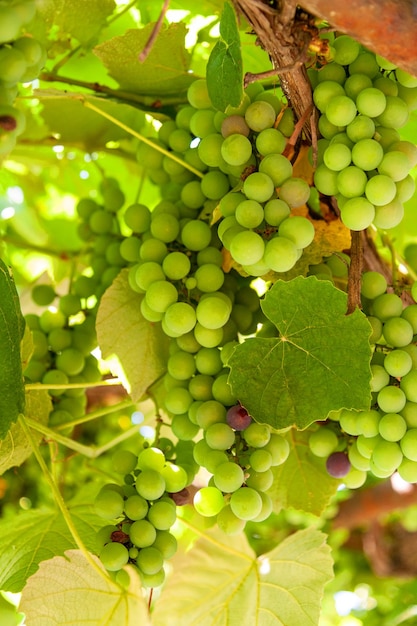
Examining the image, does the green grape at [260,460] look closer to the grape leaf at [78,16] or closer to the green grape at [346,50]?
the green grape at [346,50]

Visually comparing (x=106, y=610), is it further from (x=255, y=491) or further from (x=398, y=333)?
(x=398, y=333)

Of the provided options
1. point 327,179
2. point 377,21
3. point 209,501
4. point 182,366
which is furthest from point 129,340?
point 377,21

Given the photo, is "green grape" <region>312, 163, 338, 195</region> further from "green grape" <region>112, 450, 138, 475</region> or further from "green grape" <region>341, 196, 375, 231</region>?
"green grape" <region>112, 450, 138, 475</region>

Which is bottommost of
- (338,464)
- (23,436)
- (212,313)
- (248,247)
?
(23,436)

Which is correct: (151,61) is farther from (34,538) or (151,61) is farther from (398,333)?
(34,538)

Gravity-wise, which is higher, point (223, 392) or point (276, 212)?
point (276, 212)

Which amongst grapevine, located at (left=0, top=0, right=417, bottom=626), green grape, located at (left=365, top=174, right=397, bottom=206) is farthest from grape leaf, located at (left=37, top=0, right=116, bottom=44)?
green grape, located at (left=365, top=174, right=397, bottom=206)
